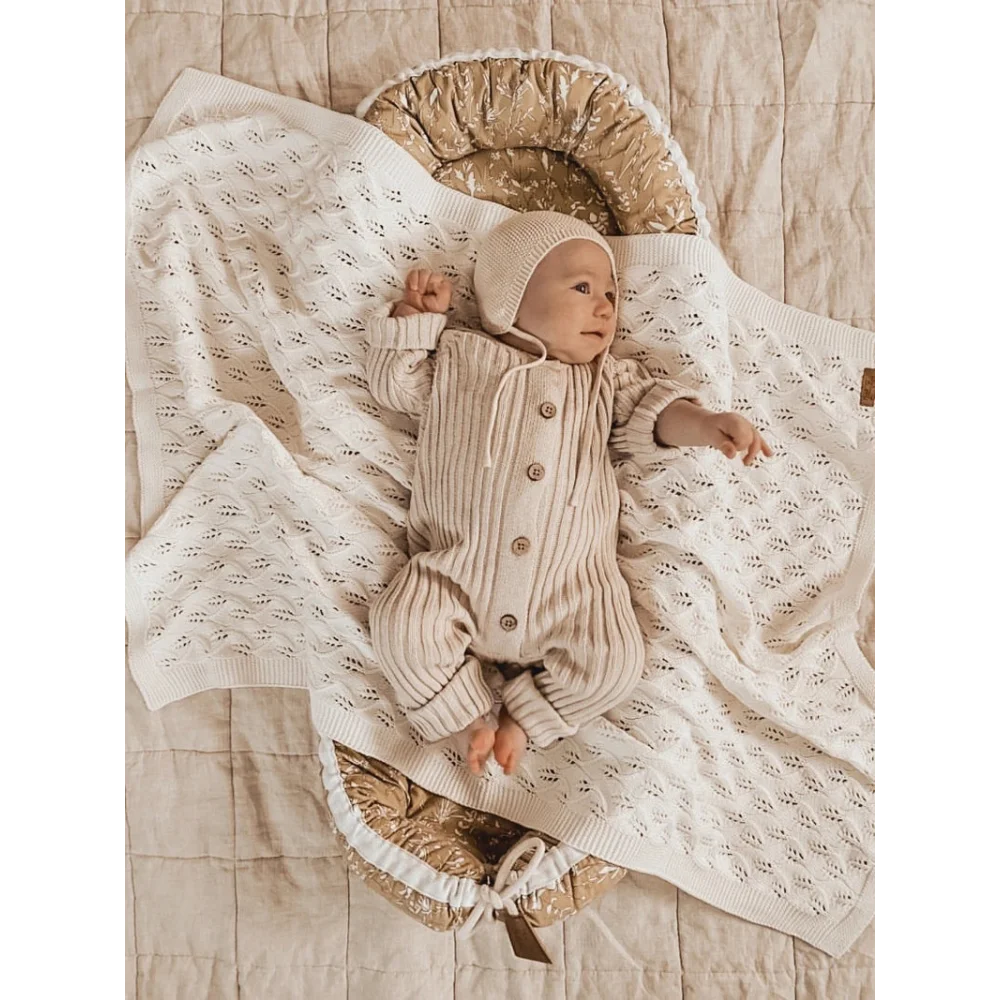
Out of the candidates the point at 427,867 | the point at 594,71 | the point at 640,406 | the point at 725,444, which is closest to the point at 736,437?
the point at 725,444

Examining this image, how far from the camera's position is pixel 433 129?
4.09 ft

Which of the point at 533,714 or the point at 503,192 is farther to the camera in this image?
the point at 503,192

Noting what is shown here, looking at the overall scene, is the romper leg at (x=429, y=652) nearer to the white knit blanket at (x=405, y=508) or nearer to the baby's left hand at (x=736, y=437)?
the white knit blanket at (x=405, y=508)

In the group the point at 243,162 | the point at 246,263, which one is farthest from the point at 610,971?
the point at 243,162

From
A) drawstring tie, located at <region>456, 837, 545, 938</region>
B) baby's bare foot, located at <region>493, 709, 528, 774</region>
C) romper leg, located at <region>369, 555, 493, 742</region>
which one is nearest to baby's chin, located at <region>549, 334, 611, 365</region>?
romper leg, located at <region>369, 555, 493, 742</region>

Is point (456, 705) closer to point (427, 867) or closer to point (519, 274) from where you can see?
point (427, 867)

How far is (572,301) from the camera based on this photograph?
117 centimetres

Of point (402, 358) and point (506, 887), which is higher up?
point (402, 358)

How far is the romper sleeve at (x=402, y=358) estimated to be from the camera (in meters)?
1.19

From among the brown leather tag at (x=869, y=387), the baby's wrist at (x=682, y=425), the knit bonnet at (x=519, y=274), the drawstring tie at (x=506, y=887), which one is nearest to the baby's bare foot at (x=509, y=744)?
the drawstring tie at (x=506, y=887)

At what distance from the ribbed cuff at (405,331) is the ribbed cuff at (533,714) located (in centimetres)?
44

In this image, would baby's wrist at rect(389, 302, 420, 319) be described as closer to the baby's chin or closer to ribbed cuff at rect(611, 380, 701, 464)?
the baby's chin

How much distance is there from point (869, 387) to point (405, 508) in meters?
0.64

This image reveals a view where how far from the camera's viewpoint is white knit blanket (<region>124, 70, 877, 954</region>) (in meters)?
1.20
